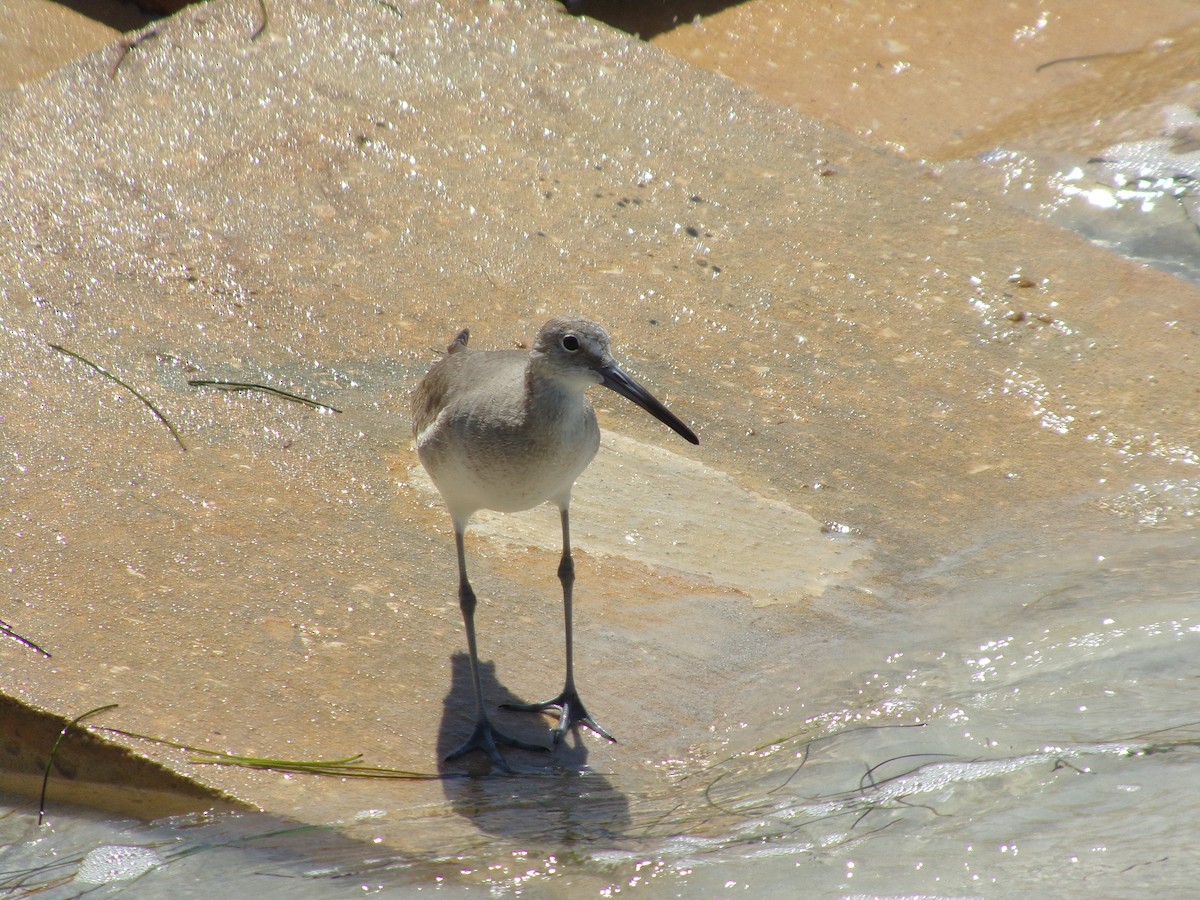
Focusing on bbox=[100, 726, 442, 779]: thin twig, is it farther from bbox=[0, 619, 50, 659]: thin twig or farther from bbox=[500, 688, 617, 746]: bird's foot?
bbox=[500, 688, 617, 746]: bird's foot

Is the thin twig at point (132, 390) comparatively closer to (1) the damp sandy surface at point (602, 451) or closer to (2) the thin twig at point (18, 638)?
(1) the damp sandy surface at point (602, 451)

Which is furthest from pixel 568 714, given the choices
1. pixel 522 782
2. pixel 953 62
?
pixel 953 62

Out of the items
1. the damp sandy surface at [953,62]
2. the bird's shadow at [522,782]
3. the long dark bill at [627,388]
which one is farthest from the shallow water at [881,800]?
the damp sandy surface at [953,62]

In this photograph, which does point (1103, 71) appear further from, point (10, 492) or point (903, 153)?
point (10, 492)

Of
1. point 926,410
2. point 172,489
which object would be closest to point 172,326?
point 172,489

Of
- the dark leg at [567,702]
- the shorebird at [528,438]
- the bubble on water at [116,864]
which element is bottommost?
the bubble on water at [116,864]

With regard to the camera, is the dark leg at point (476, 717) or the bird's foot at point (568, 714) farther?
the bird's foot at point (568, 714)

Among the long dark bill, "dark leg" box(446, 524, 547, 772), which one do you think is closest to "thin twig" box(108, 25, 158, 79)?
"dark leg" box(446, 524, 547, 772)

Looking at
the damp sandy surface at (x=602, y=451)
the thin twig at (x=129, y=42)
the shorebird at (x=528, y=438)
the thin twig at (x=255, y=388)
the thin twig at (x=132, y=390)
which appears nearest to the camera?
the damp sandy surface at (x=602, y=451)

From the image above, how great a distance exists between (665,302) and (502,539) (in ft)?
6.50

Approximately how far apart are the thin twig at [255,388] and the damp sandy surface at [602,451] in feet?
0.22

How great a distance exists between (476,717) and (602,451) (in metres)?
1.84

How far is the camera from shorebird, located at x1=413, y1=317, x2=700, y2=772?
14.7 ft

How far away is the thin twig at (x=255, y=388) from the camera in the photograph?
6.07 metres
